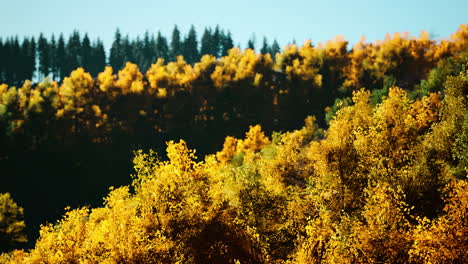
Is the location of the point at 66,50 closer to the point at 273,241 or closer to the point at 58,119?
the point at 58,119

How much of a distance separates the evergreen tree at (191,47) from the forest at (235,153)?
709 millimetres

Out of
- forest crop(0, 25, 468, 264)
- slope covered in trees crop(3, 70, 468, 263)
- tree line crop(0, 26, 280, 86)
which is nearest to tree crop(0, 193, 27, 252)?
forest crop(0, 25, 468, 264)

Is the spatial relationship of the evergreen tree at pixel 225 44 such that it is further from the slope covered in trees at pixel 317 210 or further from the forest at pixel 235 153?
the slope covered in trees at pixel 317 210

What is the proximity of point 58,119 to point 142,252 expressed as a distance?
8433 centimetres

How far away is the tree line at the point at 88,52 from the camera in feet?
518

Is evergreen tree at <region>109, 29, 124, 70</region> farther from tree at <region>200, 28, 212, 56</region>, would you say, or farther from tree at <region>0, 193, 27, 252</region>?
tree at <region>0, 193, 27, 252</region>

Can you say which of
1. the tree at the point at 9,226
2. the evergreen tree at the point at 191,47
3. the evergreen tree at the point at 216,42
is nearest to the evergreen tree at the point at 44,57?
the evergreen tree at the point at 191,47

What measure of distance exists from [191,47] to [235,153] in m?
110

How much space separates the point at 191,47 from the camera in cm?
19212

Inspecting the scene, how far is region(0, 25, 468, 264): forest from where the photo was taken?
3130 centimetres

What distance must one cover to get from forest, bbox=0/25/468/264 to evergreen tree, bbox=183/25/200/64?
0.71 metres

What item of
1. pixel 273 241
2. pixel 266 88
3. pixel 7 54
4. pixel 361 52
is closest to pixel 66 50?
pixel 7 54

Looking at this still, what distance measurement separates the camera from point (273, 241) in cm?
4094

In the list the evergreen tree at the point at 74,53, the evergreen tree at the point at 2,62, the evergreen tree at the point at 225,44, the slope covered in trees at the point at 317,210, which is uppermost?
the evergreen tree at the point at 225,44
